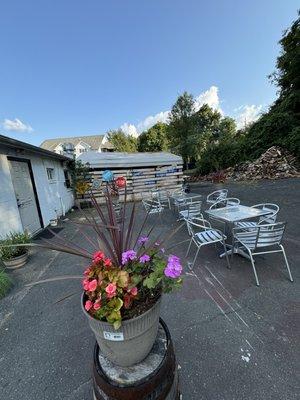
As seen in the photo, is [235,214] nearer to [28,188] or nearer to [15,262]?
[15,262]

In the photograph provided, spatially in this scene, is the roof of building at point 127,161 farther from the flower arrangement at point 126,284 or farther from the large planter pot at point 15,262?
the flower arrangement at point 126,284

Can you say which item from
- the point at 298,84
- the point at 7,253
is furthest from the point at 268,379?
the point at 298,84

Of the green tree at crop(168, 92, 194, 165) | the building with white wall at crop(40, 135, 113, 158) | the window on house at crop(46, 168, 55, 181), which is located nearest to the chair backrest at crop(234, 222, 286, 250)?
the window on house at crop(46, 168, 55, 181)

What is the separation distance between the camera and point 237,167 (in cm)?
1384

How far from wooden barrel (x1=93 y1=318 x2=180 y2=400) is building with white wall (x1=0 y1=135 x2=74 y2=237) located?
12.8 feet

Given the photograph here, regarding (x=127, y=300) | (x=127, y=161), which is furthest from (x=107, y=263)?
(x=127, y=161)

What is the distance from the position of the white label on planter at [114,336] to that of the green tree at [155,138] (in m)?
29.3

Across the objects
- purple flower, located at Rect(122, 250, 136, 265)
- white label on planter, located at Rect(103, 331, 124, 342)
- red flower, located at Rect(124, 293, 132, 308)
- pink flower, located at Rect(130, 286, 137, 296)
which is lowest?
white label on planter, located at Rect(103, 331, 124, 342)

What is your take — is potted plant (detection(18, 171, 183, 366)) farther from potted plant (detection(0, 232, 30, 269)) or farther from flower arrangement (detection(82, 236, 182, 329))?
potted plant (detection(0, 232, 30, 269))

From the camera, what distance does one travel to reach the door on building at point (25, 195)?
15.7ft

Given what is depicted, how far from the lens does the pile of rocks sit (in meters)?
10.9

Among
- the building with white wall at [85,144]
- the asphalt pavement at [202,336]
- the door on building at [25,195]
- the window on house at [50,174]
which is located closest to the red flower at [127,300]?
the asphalt pavement at [202,336]

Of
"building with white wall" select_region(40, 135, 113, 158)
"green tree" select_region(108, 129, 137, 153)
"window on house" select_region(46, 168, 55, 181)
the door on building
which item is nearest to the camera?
the door on building

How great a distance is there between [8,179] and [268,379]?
204 inches
